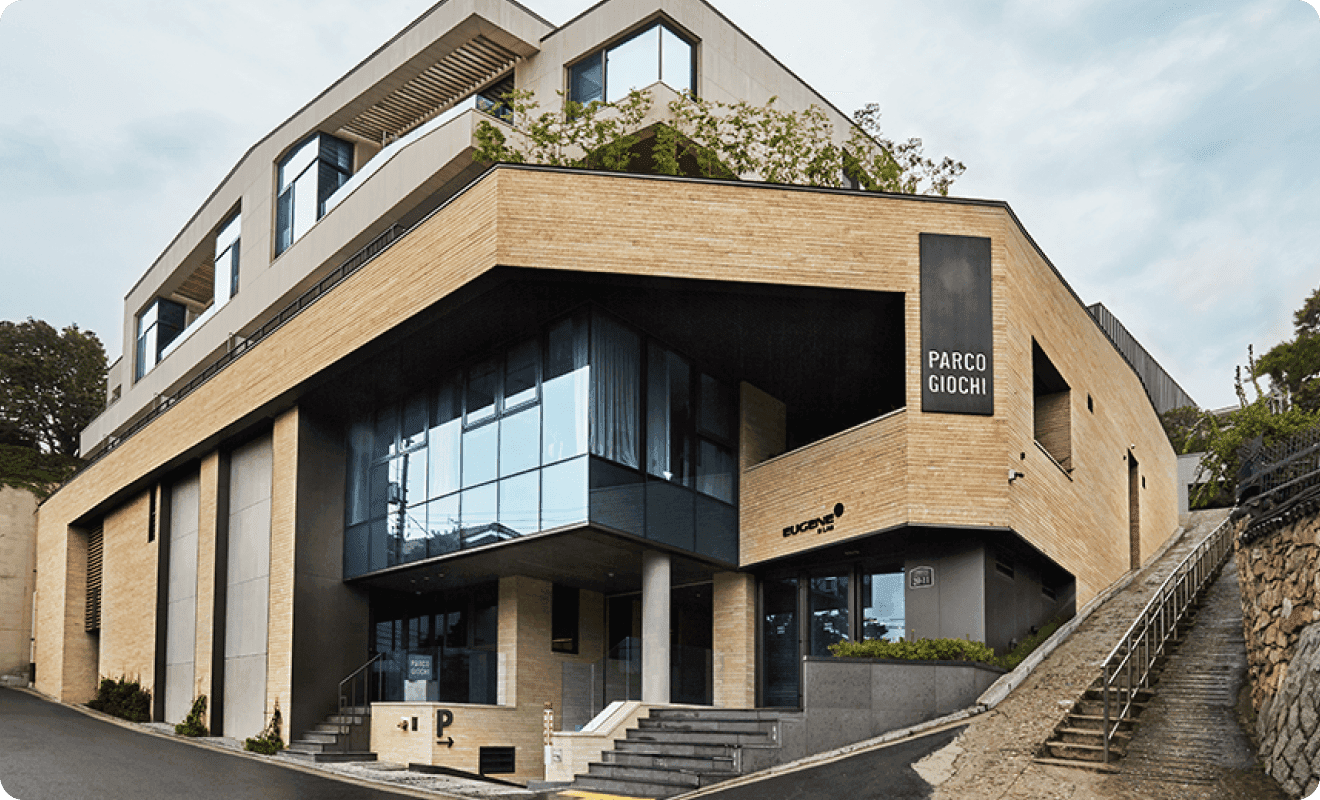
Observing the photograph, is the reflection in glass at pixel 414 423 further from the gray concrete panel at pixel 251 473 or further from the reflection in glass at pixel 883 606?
the reflection in glass at pixel 883 606

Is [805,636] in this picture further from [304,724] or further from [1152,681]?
[304,724]

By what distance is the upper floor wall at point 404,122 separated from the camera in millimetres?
23797

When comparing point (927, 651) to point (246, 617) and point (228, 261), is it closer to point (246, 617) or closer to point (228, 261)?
point (246, 617)

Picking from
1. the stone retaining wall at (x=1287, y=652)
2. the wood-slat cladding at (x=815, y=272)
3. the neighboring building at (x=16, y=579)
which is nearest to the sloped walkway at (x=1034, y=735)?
the stone retaining wall at (x=1287, y=652)

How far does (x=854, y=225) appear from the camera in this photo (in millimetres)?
17422

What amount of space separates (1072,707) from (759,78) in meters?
16.1

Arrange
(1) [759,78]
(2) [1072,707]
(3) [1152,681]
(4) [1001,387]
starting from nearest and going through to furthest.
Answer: (2) [1072,707] < (3) [1152,681] < (4) [1001,387] < (1) [759,78]

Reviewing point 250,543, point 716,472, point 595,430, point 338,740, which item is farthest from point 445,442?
point 250,543

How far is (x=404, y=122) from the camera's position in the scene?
27875 mm

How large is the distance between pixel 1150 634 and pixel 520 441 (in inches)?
394

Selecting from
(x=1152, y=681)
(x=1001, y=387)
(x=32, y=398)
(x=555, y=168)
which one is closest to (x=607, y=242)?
(x=555, y=168)

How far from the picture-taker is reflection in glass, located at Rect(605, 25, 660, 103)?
22.9 metres

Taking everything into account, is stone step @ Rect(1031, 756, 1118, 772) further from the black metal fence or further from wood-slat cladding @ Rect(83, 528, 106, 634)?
wood-slat cladding @ Rect(83, 528, 106, 634)

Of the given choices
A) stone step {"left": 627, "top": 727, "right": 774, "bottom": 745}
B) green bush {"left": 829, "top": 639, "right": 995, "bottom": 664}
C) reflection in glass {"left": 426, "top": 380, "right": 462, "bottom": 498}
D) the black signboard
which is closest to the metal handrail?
green bush {"left": 829, "top": 639, "right": 995, "bottom": 664}
